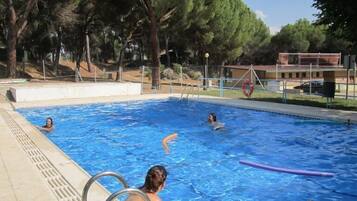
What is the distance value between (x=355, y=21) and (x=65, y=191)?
43.4 feet

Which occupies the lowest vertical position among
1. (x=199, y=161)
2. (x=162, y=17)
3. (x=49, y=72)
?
(x=199, y=161)

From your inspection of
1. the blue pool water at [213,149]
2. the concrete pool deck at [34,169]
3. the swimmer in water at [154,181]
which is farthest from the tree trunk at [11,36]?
the swimmer in water at [154,181]

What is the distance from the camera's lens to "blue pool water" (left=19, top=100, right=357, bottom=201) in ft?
28.0

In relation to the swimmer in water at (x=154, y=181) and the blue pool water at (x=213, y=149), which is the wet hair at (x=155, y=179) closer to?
the swimmer in water at (x=154, y=181)

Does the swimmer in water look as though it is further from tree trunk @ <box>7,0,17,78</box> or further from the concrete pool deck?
tree trunk @ <box>7,0,17,78</box>

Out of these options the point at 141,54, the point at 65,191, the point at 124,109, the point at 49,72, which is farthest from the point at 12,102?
the point at 141,54

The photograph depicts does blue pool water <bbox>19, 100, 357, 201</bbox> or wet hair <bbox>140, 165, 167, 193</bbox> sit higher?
wet hair <bbox>140, 165, 167, 193</bbox>

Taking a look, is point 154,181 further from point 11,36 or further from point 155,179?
point 11,36

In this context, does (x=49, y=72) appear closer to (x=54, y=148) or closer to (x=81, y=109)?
(x=81, y=109)

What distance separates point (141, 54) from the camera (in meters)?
70.6

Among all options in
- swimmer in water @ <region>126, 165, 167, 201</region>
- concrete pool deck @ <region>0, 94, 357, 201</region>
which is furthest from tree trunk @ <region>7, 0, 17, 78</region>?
swimmer in water @ <region>126, 165, 167, 201</region>

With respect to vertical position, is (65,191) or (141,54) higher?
(141,54)

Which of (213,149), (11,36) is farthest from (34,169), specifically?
(11,36)

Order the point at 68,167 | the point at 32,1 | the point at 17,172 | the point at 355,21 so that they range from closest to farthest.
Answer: the point at 17,172, the point at 68,167, the point at 355,21, the point at 32,1
